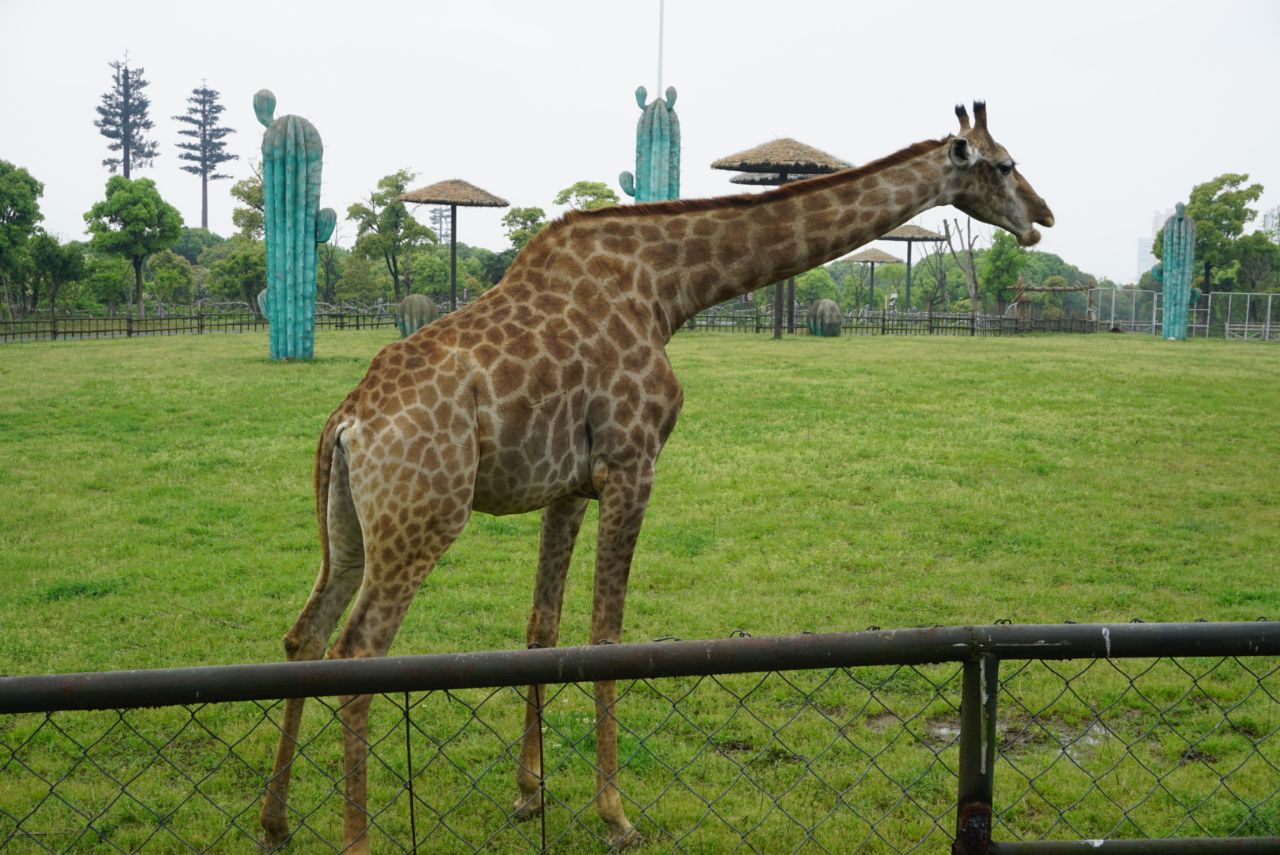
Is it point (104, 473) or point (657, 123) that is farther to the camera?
point (657, 123)

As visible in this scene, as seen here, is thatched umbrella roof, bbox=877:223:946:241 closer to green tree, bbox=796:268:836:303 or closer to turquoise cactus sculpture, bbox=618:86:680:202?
turquoise cactus sculpture, bbox=618:86:680:202

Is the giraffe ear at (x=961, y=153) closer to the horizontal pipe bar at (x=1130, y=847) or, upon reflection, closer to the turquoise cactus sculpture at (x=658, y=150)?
the horizontal pipe bar at (x=1130, y=847)

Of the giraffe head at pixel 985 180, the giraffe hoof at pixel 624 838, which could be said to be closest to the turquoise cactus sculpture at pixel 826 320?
the giraffe head at pixel 985 180

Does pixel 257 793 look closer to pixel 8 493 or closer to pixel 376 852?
pixel 376 852

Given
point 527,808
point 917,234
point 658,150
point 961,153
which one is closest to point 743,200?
point 961,153

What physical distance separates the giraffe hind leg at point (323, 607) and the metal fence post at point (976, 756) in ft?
7.98

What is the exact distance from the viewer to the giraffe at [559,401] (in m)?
4.11

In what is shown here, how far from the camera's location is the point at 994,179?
507 cm

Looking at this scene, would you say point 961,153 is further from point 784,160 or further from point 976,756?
point 784,160

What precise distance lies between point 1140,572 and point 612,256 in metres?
5.75

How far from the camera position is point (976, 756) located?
306cm

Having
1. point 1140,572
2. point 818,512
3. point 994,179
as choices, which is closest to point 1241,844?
point 994,179

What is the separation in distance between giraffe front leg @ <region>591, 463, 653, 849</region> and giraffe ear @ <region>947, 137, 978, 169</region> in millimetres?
1985

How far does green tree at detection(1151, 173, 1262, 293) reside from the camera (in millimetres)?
48344
